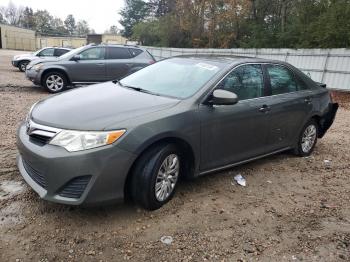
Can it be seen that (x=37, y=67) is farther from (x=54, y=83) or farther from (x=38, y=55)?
(x=38, y=55)

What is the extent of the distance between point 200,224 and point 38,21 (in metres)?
107

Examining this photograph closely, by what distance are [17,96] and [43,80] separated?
42.6 inches

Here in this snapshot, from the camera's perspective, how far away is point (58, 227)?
11.3ft

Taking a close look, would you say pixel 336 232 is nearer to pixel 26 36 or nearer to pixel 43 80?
pixel 43 80

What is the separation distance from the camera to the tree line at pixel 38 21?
97.6 metres

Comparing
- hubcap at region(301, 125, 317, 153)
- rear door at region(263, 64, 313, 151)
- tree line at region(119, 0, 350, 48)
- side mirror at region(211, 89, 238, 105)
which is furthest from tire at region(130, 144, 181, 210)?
tree line at region(119, 0, 350, 48)

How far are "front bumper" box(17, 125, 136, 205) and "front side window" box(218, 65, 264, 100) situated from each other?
1.65 metres

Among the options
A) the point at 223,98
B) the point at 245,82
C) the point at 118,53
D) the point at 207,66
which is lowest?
the point at 118,53

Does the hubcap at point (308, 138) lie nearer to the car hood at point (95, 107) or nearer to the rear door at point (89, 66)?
the car hood at point (95, 107)

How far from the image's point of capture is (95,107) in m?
3.77

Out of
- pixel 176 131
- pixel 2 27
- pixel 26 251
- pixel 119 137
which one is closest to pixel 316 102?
pixel 176 131

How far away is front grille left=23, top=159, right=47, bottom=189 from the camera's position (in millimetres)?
3418

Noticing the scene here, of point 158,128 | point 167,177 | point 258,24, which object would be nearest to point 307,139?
point 167,177

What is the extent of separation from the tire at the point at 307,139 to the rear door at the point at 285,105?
231 millimetres
